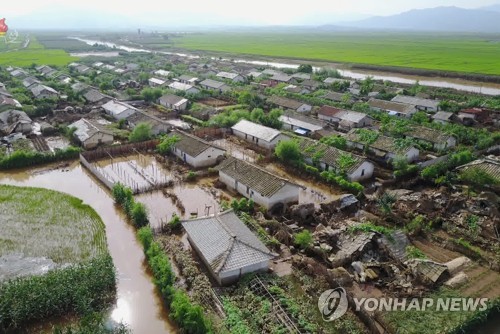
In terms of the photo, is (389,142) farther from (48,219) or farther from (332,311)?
(48,219)

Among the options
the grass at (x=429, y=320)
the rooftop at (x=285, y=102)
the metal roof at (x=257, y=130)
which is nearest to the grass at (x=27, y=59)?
the rooftop at (x=285, y=102)

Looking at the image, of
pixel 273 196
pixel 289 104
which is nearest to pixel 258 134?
pixel 289 104

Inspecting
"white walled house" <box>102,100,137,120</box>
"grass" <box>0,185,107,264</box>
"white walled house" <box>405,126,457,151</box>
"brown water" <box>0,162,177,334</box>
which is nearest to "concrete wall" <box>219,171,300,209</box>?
"brown water" <box>0,162,177,334</box>

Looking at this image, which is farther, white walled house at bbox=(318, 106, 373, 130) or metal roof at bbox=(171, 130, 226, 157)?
white walled house at bbox=(318, 106, 373, 130)

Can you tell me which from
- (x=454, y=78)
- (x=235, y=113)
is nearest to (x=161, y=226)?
(x=235, y=113)

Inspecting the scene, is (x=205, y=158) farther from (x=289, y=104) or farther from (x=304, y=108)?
(x=304, y=108)

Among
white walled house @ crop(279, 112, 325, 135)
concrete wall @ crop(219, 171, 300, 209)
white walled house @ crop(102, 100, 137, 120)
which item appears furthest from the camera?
white walled house @ crop(102, 100, 137, 120)

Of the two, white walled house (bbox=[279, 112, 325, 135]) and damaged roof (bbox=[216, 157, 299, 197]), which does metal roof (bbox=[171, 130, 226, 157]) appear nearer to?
→ damaged roof (bbox=[216, 157, 299, 197])

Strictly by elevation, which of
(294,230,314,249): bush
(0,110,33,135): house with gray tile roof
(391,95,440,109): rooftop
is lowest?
(0,110,33,135): house with gray tile roof
